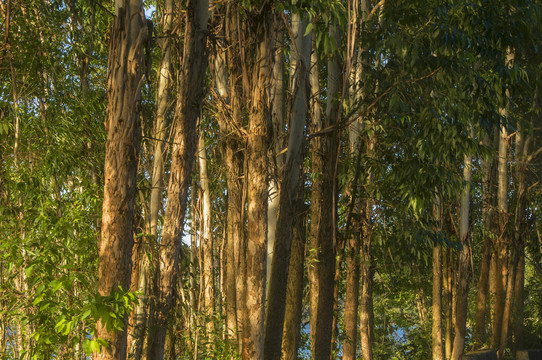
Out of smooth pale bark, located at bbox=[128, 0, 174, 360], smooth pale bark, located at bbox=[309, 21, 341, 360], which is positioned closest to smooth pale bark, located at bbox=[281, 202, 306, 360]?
smooth pale bark, located at bbox=[309, 21, 341, 360]

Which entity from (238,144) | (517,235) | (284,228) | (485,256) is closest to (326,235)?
(284,228)

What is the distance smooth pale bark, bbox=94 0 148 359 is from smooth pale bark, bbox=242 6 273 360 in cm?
217

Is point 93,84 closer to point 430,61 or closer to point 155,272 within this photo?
point 155,272

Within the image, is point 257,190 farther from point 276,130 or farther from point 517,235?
point 517,235

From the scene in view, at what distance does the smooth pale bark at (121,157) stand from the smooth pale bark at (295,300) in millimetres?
3788

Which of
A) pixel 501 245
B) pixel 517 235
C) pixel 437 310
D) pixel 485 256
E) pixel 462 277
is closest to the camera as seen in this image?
pixel 462 277

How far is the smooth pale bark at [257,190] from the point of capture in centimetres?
810

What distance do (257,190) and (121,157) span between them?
2.50 meters

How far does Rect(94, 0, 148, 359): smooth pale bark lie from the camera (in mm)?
6027

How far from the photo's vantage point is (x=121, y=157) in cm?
618

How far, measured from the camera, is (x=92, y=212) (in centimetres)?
1180

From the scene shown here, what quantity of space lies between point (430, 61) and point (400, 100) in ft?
2.70

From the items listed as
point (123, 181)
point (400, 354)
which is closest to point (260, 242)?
point (123, 181)

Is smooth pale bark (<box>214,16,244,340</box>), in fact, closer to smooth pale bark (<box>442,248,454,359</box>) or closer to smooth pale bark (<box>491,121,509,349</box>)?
Answer: smooth pale bark (<box>442,248,454,359</box>)
